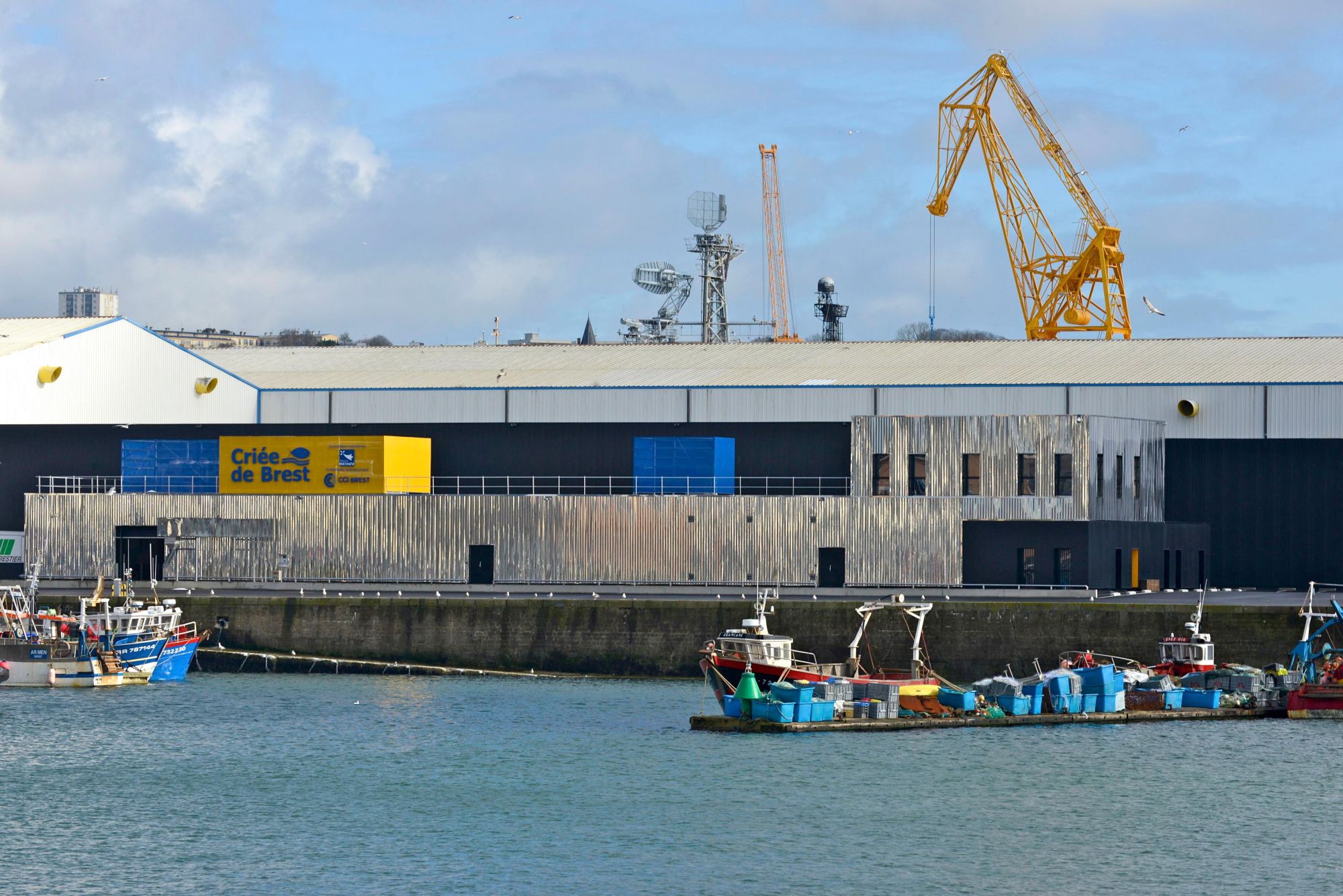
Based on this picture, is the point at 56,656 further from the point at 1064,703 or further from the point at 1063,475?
the point at 1063,475

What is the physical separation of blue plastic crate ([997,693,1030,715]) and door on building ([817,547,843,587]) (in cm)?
1846

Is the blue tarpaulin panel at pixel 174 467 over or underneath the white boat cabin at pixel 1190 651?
over

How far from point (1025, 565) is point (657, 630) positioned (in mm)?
18274

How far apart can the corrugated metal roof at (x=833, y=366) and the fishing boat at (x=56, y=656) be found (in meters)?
27.4

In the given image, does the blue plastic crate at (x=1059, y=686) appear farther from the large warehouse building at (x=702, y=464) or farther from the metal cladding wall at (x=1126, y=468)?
the metal cladding wall at (x=1126, y=468)

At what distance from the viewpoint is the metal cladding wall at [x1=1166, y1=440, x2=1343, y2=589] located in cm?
9975

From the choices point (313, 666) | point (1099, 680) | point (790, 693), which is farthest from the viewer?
point (313, 666)

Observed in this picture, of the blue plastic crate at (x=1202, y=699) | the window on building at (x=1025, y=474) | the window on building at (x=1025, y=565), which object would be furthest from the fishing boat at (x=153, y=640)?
the blue plastic crate at (x=1202, y=699)

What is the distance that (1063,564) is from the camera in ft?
306

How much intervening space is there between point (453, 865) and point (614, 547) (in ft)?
142

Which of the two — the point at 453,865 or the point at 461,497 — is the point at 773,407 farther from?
the point at 453,865

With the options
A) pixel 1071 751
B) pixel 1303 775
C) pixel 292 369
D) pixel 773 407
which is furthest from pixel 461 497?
pixel 1303 775

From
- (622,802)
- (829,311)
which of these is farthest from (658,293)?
(622,802)

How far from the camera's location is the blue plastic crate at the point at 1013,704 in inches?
3019
